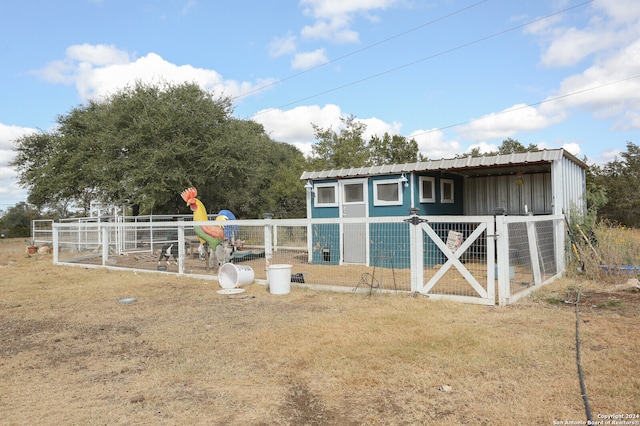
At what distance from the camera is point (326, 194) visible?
14141 millimetres

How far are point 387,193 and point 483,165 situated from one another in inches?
109

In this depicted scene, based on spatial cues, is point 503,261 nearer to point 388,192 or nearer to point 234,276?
point 234,276

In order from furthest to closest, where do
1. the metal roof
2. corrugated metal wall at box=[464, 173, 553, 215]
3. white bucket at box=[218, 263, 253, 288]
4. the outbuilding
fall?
corrugated metal wall at box=[464, 173, 553, 215], the outbuilding, the metal roof, white bucket at box=[218, 263, 253, 288]

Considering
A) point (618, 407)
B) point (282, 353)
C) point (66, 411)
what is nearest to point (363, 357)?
point (282, 353)

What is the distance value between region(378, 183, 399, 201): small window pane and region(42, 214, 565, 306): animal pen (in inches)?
34.8

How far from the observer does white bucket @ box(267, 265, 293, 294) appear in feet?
29.5

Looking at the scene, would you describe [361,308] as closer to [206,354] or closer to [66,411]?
[206,354]

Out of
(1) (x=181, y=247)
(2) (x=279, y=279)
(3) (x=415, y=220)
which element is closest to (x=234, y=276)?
(2) (x=279, y=279)

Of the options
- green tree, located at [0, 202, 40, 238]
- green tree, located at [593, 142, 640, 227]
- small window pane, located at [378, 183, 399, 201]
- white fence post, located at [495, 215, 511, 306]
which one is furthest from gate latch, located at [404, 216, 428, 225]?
green tree, located at [0, 202, 40, 238]

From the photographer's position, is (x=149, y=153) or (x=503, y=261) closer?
(x=503, y=261)

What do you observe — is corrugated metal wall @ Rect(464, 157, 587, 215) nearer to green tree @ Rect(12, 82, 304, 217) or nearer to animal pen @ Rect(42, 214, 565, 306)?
animal pen @ Rect(42, 214, 565, 306)

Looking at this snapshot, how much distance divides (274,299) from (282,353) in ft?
11.1

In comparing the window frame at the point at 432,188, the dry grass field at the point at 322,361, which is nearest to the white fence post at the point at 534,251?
Result: the dry grass field at the point at 322,361

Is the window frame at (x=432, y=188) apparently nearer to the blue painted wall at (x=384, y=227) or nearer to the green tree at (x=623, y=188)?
the blue painted wall at (x=384, y=227)
